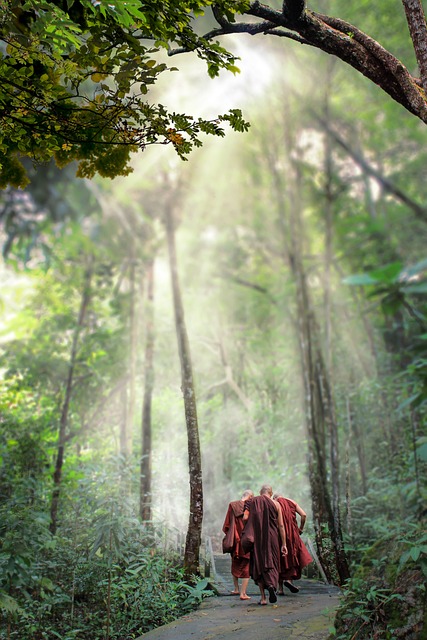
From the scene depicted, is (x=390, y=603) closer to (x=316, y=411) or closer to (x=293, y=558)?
(x=293, y=558)

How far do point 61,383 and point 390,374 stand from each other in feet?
24.8

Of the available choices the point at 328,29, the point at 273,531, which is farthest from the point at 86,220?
the point at 328,29

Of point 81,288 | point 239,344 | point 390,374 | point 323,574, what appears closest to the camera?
point 323,574

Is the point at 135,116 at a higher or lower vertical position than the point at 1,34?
lower

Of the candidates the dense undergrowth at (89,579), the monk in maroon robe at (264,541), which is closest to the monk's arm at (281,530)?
the monk in maroon robe at (264,541)

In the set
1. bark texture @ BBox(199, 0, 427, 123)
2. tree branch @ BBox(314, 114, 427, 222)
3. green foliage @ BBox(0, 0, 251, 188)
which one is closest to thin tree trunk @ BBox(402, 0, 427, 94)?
bark texture @ BBox(199, 0, 427, 123)

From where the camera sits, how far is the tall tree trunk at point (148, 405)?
9.16 meters

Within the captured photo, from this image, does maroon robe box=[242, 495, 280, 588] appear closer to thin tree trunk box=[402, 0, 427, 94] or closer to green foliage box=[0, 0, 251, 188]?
green foliage box=[0, 0, 251, 188]

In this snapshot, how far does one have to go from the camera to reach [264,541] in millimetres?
5062

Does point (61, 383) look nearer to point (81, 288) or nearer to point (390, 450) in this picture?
point (81, 288)

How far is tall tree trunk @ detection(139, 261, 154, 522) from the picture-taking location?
9.16 meters

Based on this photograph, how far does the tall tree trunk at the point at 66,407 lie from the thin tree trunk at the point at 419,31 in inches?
232

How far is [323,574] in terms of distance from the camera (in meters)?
6.89

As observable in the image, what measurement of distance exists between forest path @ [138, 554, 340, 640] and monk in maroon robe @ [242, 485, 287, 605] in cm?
24
